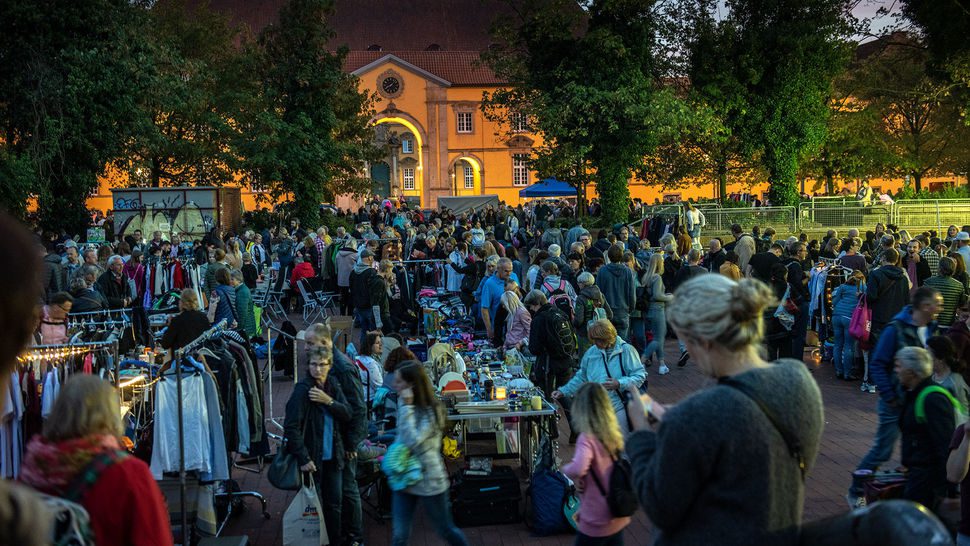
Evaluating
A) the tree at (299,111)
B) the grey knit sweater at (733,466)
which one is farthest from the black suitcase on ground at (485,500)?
the tree at (299,111)

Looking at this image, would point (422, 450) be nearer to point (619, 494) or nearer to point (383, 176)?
point (619, 494)

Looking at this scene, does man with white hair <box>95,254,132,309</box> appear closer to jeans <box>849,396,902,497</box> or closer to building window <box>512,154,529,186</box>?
jeans <box>849,396,902,497</box>

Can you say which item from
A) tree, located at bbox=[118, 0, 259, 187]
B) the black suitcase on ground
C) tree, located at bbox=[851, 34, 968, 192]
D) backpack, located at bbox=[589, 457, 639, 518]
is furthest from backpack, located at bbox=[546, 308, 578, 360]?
tree, located at bbox=[851, 34, 968, 192]

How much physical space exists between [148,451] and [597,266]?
26.6ft

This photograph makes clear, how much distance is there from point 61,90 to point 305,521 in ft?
73.0

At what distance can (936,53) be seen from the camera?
2773 centimetres

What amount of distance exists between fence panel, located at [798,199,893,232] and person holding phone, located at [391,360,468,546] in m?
23.7

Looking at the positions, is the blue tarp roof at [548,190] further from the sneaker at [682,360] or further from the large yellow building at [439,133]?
the large yellow building at [439,133]

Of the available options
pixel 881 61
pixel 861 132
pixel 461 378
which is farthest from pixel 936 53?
pixel 461 378

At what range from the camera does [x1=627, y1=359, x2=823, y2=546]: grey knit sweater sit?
2389 millimetres

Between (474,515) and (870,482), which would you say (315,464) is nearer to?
(474,515)

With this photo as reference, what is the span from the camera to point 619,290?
12516mm

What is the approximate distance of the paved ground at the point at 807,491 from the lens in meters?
7.34

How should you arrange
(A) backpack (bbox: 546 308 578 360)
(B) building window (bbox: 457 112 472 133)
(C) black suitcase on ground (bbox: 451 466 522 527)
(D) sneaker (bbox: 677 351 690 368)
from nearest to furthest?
(C) black suitcase on ground (bbox: 451 466 522 527)
(A) backpack (bbox: 546 308 578 360)
(D) sneaker (bbox: 677 351 690 368)
(B) building window (bbox: 457 112 472 133)
